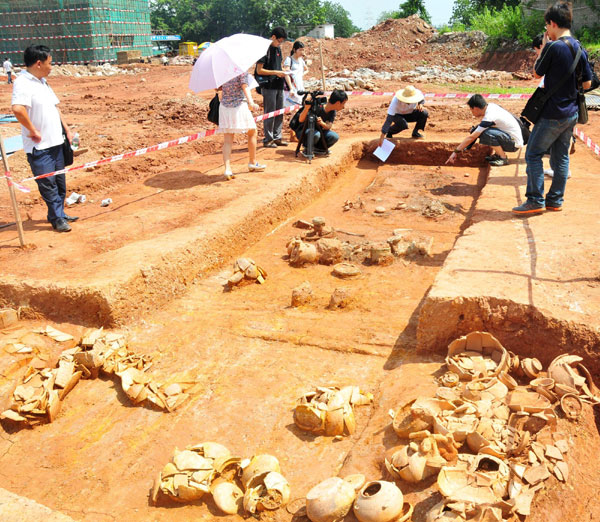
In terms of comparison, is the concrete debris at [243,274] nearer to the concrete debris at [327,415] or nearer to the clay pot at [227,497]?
the concrete debris at [327,415]

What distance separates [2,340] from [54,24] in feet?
103

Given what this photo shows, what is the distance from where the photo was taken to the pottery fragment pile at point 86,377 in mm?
3383

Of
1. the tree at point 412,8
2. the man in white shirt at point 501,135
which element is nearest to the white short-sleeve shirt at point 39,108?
the man in white shirt at point 501,135

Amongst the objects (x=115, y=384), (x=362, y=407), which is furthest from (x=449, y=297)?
(x=115, y=384)

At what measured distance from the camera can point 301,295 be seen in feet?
14.6

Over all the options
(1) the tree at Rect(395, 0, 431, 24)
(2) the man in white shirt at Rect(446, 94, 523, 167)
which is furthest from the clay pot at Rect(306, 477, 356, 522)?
(1) the tree at Rect(395, 0, 431, 24)

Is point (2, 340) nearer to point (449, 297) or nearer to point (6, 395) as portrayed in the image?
point (6, 395)

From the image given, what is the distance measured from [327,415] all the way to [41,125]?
163 inches

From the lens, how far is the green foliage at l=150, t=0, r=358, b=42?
5116 cm

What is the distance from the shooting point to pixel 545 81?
4.66 m

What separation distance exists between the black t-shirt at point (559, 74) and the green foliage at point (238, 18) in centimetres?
4904

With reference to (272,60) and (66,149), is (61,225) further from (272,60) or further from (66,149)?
(272,60)

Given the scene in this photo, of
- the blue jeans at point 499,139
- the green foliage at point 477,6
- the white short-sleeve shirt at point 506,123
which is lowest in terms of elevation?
the blue jeans at point 499,139

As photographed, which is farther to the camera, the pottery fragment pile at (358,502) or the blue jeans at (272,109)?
the blue jeans at (272,109)
